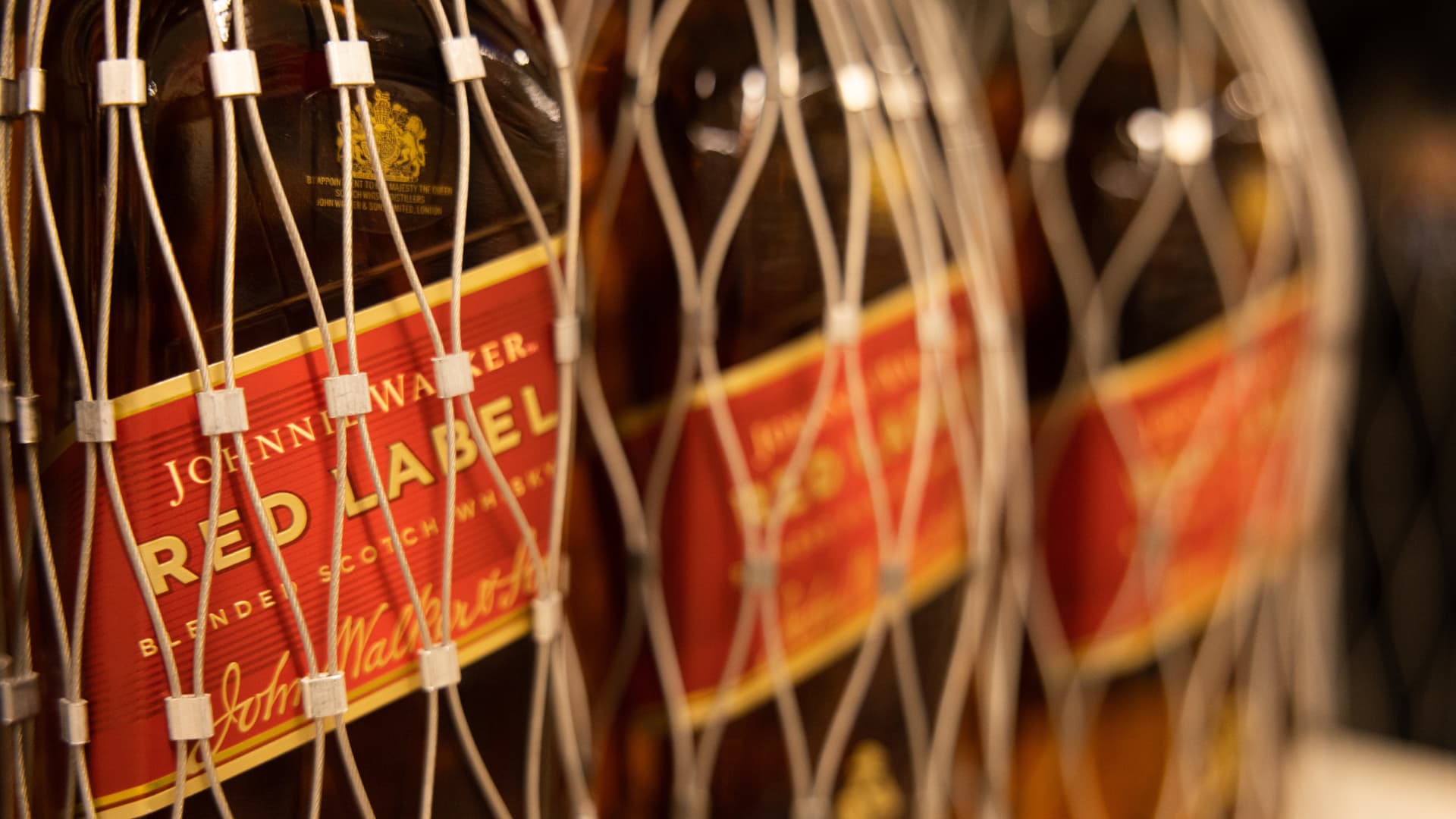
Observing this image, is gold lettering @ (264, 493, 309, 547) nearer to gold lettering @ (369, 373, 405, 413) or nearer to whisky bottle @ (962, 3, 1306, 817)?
gold lettering @ (369, 373, 405, 413)

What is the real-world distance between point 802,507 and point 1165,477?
0.27 metres

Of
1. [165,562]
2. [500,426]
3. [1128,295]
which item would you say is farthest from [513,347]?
[1128,295]

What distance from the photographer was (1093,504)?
0.69 metres

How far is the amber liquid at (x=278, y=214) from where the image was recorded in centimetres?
35

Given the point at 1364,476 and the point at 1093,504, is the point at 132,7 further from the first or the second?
the point at 1364,476

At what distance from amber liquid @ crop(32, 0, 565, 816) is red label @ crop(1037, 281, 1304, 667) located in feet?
1.27

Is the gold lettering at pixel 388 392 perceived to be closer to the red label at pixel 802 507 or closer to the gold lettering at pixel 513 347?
the gold lettering at pixel 513 347

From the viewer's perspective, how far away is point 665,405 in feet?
1.70

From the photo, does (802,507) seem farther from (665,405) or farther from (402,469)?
(402,469)

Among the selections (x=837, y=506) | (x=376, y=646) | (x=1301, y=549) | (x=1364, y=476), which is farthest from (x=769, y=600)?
(x=1364, y=476)

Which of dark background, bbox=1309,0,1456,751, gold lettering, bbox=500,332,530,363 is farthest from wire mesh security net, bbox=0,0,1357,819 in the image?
dark background, bbox=1309,0,1456,751

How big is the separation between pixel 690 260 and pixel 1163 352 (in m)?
0.33

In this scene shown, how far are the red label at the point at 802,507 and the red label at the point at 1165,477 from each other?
0.12m

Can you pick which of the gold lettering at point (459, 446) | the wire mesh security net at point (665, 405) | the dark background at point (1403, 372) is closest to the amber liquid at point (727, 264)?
the wire mesh security net at point (665, 405)
